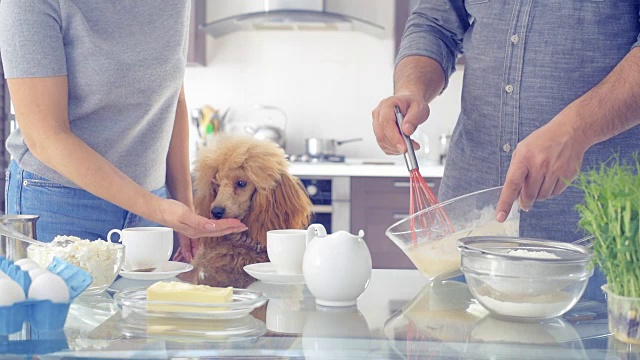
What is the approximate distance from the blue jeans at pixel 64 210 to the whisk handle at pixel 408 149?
653 millimetres

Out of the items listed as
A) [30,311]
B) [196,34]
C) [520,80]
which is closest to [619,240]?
[30,311]

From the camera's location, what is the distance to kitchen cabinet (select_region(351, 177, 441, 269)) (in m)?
3.39

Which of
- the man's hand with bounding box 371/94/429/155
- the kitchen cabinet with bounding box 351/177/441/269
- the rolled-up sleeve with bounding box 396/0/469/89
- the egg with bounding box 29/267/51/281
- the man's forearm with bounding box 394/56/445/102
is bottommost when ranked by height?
the kitchen cabinet with bounding box 351/177/441/269

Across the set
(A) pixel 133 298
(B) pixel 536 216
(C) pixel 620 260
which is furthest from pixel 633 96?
(A) pixel 133 298

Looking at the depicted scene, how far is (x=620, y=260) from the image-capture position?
802 millimetres

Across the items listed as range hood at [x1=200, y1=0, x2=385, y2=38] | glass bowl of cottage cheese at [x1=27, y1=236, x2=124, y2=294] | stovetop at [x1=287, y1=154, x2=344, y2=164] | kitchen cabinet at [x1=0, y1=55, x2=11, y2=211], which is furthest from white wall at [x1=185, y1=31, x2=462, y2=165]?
glass bowl of cottage cheese at [x1=27, y1=236, x2=124, y2=294]

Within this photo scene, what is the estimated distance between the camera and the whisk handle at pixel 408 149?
1163 millimetres

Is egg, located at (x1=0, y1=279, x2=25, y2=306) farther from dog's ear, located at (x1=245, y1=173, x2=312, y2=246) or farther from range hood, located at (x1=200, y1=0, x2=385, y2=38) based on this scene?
range hood, located at (x1=200, y1=0, x2=385, y2=38)

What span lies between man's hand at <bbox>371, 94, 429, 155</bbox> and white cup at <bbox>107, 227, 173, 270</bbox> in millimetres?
414

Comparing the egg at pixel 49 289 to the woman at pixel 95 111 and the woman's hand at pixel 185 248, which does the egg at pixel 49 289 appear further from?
the woman's hand at pixel 185 248

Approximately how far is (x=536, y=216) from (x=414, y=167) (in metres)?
0.50

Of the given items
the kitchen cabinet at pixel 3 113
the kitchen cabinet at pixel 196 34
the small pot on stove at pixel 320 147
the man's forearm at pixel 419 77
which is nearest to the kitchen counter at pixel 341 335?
the man's forearm at pixel 419 77

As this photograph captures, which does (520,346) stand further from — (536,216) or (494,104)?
(494,104)

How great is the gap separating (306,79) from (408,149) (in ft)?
9.08
